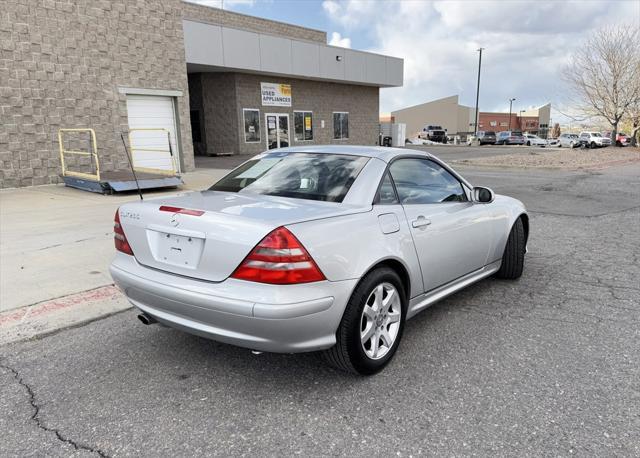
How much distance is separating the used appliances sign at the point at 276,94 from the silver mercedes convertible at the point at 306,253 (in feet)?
74.7

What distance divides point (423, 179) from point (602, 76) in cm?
3221

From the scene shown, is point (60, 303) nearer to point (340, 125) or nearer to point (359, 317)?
point (359, 317)

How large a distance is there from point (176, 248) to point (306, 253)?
2.81 feet

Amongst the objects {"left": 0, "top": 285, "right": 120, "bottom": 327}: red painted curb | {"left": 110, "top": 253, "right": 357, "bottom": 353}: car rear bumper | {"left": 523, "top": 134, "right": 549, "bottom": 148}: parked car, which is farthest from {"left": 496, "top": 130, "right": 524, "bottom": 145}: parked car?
{"left": 110, "top": 253, "right": 357, "bottom": 353}: car rear bumper

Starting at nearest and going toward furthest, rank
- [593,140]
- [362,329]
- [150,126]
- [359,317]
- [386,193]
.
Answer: [359,317]
[362,329]
[386,193]
[150,126]
[593,140]

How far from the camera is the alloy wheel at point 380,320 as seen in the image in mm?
3064

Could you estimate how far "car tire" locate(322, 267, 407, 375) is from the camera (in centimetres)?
290

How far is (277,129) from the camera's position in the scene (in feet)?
88.2

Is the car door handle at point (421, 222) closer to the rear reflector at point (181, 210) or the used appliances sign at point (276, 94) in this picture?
the rear reflector at point (181, 210)

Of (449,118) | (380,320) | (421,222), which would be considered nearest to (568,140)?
(449,118)

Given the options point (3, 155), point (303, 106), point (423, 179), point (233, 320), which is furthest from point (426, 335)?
point (303, 106)

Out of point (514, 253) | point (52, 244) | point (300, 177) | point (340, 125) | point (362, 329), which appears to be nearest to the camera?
point (362, 329)

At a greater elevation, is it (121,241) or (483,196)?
(483,196)

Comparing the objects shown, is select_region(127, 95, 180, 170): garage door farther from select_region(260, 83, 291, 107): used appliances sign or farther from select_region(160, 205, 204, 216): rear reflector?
select_region(160, 205, 204, 216): rear reflector
